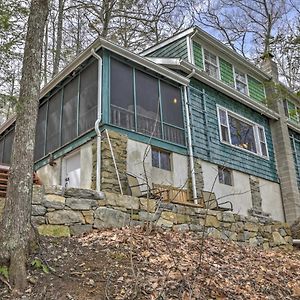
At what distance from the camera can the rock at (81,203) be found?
598cm

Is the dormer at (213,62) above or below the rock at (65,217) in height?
above

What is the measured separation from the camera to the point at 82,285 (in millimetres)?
3816

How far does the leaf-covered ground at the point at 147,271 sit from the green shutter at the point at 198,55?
8.11 metres

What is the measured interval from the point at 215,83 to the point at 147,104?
3448 millimetres

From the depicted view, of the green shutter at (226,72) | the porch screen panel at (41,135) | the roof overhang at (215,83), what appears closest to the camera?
the porch screen panel at (41,135)

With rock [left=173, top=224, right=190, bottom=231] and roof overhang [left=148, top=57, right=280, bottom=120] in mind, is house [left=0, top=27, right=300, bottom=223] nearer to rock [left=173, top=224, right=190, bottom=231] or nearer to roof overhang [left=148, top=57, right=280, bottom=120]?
roof overhang [left=148, top=57, right=280, bottom=120]

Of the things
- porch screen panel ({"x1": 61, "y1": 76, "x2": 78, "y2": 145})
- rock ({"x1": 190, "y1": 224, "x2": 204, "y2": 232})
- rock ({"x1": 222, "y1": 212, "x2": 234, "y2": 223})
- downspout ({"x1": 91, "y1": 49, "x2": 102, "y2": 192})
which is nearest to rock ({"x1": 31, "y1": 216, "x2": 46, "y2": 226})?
downspout ({"x1": 91, "y1": 49, "x2": 102, "y2": 192})

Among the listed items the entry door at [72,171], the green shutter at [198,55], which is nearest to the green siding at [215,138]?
the green shutter at [198,55]

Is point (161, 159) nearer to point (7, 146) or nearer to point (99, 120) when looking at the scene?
point (99, 120)

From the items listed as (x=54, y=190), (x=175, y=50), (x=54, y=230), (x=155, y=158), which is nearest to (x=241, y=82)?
(x=175, y=50)

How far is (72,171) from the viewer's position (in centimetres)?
962

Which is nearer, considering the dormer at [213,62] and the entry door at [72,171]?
the entry door at [72,171]

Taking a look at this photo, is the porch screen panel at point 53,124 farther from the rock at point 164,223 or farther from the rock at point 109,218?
the rock at point 164,223

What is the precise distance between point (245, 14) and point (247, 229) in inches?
571
